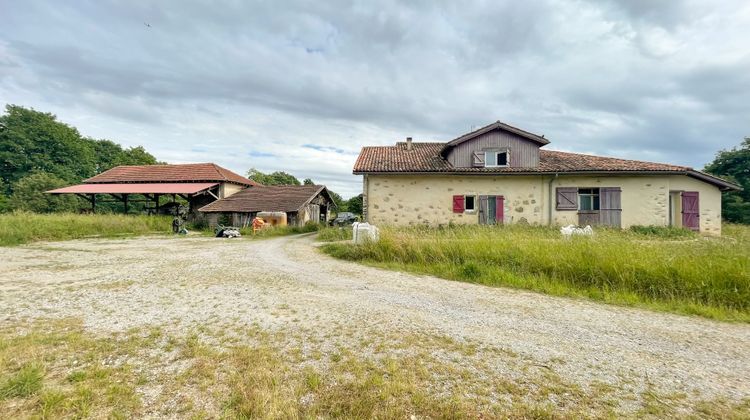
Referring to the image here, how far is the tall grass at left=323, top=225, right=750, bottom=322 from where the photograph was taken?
5.00 meters

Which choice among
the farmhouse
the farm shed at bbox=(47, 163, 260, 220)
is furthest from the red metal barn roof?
the farmhouse

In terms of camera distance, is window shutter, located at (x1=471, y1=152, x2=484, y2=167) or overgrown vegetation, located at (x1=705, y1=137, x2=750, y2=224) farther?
overgrown vegetation, located at (x1=705, y1=137, x2=750, y2=224)

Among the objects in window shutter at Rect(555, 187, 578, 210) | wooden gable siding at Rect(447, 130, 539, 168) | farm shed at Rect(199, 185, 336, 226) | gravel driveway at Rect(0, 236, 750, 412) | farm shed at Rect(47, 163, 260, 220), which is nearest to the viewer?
gravel driveway at Rect(0, 236, 750, 412)

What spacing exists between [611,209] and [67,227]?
29154mm

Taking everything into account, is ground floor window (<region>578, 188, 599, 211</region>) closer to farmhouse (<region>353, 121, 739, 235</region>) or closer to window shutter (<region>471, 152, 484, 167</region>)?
farmhouse (<region>353, 121, 739, 235</region>)

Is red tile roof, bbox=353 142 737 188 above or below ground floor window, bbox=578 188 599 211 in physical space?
above

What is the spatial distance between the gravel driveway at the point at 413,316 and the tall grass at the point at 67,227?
9.47 meters

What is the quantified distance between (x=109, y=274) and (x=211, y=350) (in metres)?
6.00

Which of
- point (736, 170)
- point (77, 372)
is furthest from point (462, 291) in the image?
point (736, 170)

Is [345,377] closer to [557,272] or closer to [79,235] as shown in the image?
[557,272]

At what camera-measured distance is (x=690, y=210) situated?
1543 cm

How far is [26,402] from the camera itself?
A: 234cm

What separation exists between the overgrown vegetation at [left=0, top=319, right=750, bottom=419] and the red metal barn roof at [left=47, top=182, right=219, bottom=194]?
75.3 feet

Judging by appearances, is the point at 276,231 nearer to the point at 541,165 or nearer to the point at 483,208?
the point at 483,208
